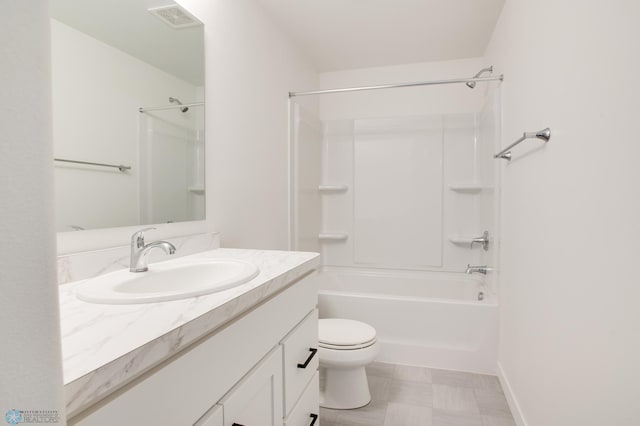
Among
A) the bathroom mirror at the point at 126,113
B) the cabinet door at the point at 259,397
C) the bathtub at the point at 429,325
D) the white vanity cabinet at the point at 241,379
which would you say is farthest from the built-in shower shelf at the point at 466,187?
the cabinet door at the point at 259,397

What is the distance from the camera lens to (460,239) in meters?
2.97

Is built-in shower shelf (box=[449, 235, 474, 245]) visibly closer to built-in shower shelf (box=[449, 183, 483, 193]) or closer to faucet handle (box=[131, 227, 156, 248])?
built-in shower shelf (box=[449, 183, 483, 193])

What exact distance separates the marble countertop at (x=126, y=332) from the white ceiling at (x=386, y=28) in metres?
2.03

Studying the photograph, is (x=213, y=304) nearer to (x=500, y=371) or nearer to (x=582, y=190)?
(x=582, y=190)

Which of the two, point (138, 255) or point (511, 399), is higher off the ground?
point (138, 255)

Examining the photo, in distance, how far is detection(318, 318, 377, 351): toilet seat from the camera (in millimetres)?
1744

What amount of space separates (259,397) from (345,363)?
939 mm

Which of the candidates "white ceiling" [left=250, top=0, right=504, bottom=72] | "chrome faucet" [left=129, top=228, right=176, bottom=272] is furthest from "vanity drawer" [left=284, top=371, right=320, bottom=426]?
"white ceiling" [left=250, top=0, right=504, bottom=72]

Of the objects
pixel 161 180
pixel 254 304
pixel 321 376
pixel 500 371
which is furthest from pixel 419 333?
pixel 161 180

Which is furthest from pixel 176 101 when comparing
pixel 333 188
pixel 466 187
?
pixel 466 187

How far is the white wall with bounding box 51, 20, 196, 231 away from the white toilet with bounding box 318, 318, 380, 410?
1132 millimetres

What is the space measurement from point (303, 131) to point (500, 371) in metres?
2.22

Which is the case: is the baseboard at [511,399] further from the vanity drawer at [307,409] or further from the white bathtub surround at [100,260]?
the white bathtub surround at [100,260]

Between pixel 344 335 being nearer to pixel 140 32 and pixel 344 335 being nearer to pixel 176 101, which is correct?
pixel 176 101
